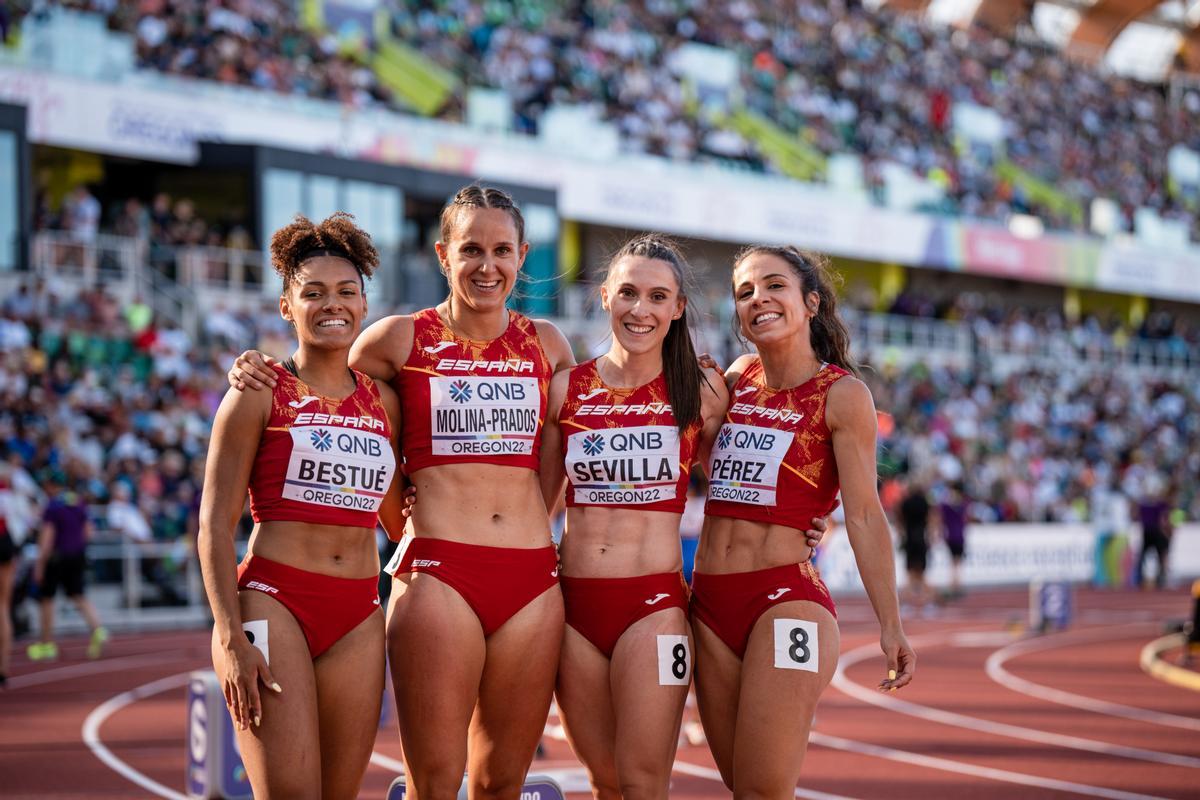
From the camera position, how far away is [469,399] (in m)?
5.50

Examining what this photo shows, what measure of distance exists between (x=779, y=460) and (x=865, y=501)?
324 mm

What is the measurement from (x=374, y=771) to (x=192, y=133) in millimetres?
16334

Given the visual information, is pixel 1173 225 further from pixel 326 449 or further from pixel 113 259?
pixel 326 449

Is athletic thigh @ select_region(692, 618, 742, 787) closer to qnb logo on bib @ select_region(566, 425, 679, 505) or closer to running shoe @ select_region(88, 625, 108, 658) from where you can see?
qnb logo on bib @ select_region(566, 425, 679, 505)

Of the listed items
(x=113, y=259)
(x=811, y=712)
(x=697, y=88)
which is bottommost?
(x=811, y=712)

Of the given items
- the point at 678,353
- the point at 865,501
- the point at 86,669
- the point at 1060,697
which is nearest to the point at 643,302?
the point at 678,353

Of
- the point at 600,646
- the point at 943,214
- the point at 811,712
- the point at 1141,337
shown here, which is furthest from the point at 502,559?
the point at 1141,337

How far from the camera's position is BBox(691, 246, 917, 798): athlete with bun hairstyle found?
530cm

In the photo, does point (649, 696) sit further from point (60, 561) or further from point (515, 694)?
point (60, 561)

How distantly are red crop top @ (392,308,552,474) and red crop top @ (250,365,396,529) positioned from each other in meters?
0.35

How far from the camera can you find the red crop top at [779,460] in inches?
218

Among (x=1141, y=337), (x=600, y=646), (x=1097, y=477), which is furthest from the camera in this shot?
(x=1141, y=337)

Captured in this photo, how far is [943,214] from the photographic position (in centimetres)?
3769

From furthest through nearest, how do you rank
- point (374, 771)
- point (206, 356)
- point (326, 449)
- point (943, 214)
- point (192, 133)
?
point (943, 214) < point (192, 133) < point (206, 356) < point (374, 771) < point (326, 449)
